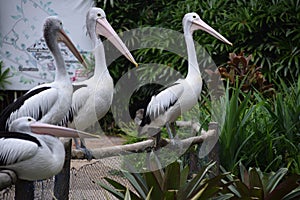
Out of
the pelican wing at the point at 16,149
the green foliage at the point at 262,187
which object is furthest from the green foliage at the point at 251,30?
the pelican wing at the point at 16,149

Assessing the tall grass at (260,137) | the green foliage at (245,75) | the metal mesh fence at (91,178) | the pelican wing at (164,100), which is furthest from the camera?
the green foliage at (245,75)

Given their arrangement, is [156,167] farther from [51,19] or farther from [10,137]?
[51,19]

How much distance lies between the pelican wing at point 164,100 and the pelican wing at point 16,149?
1939mm

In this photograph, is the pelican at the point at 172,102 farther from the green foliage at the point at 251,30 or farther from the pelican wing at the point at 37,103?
the green foliage at the point at 251,30

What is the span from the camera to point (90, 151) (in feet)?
11.5

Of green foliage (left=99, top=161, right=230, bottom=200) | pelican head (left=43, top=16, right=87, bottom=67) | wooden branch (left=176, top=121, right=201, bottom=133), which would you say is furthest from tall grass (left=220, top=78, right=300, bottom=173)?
pelican head (left=43, top=16, right=87, bottom=67)

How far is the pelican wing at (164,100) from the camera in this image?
440 centimetres

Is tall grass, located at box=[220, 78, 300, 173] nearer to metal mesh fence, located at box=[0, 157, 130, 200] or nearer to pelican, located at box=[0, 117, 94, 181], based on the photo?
metal mesh fence, located at box=[0, 157, 130, 200]

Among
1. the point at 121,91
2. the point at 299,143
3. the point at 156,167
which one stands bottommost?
the point at 121,91

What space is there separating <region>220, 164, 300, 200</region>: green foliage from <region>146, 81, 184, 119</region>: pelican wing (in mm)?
1234

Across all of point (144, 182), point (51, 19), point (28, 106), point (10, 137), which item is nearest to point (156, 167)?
point (144, 182)

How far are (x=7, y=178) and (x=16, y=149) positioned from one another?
0.19 m

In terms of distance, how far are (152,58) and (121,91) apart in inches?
24.9

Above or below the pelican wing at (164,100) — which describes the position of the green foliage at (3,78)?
below
